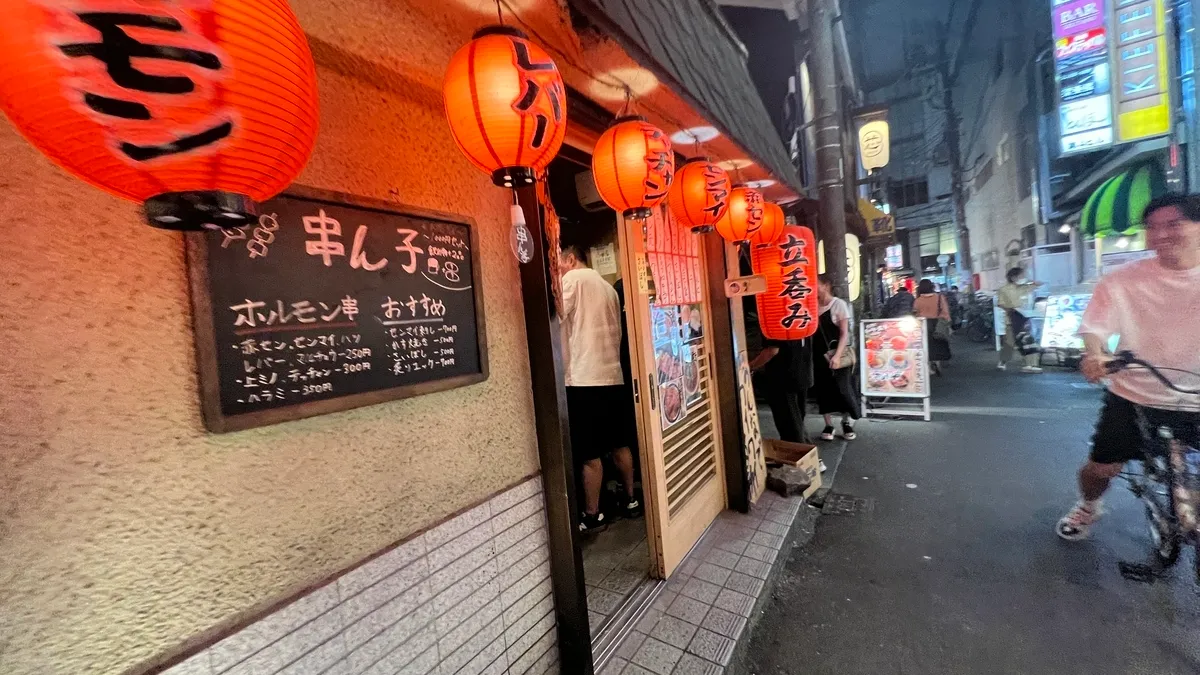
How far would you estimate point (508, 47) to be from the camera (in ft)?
6.18

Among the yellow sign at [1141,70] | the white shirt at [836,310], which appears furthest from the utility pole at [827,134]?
the yellow sign at [1141,70]

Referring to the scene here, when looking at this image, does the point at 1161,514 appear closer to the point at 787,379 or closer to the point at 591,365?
the point at 787,379

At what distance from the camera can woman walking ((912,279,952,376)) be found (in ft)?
38.0

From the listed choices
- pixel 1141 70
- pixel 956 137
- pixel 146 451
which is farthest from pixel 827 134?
pixel 956 137

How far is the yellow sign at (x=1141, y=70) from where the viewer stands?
8.77 metres

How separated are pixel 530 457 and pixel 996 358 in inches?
664

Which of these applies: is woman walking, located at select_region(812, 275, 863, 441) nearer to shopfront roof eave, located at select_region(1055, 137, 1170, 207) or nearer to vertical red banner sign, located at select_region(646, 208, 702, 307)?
vertical red banner sign, located at select_region(646, 208, 702, 307)

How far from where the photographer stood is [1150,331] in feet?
11.7

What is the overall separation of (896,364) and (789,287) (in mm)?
4609

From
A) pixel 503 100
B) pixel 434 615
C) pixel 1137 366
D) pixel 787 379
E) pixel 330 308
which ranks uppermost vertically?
pixel 503 100

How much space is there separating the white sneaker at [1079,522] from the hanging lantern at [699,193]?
4.43m

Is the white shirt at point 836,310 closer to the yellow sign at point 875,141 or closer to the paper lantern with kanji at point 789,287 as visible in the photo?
the paper lantern with kanji at point 789,287

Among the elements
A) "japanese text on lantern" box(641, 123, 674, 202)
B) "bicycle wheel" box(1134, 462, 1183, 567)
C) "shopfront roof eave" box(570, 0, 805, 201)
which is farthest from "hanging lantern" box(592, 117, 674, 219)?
"bicycle wheel" box(1134, 462, 1183, 567)

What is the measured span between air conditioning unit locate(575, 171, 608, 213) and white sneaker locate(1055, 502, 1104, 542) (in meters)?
5.56
